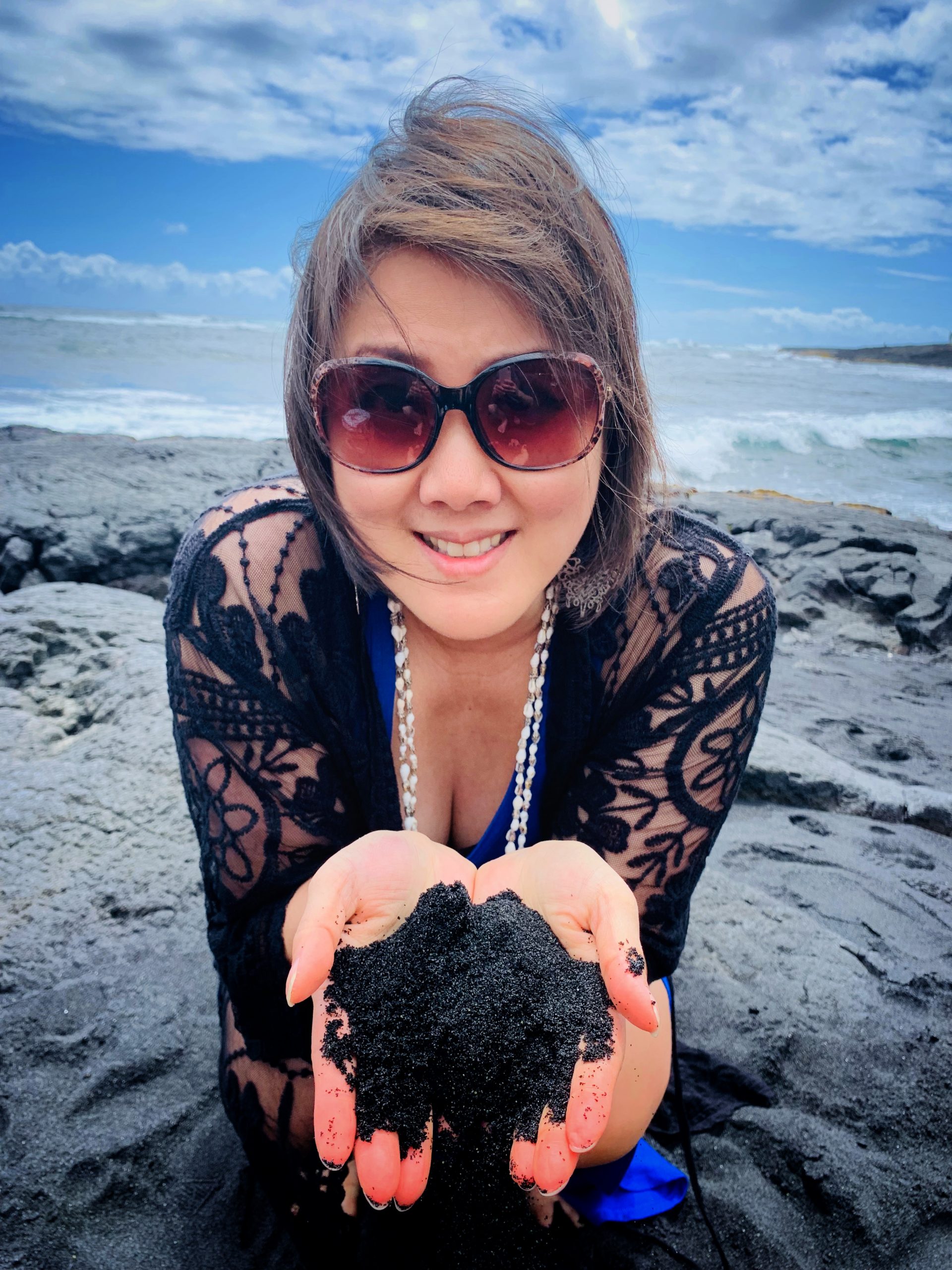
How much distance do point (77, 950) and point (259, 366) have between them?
811 inches

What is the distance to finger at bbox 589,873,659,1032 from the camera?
1000 millimetres

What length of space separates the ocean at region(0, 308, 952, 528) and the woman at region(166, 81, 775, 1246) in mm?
1105

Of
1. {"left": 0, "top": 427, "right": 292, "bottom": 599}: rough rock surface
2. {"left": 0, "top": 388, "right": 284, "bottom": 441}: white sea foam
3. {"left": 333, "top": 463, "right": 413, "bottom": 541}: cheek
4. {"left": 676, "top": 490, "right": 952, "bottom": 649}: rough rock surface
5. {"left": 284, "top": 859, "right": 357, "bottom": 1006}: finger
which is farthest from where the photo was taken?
{"left": 0, "top": 388, "right": 284, "bottom": 441}: white sea foam

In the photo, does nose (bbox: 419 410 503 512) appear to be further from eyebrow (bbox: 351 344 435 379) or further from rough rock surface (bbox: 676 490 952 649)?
rough rock surface (bbox: 676 490 952 649)

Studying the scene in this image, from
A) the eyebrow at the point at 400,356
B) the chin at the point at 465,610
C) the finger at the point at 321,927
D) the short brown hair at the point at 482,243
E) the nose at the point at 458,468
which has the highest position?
the short brown hair at the point at 482,243

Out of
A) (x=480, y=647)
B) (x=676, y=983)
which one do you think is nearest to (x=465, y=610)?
(x=480, y=647)

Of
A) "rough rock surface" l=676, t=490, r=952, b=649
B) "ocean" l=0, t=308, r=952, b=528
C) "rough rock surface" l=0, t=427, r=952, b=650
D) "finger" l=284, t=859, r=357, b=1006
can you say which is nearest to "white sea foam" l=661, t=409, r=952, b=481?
"ocean" l=0, t=308, r=952, b=528

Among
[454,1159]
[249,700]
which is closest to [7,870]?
[249,700]

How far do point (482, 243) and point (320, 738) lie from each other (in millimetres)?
980

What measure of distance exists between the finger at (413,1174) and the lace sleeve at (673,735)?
592mm

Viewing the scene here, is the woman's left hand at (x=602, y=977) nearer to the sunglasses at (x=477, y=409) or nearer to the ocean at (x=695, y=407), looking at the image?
the sunglasses at (x=477, y=409)

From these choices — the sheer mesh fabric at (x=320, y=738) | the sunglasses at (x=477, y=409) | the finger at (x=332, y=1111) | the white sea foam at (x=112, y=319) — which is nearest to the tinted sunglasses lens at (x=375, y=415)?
the sunglasses at (x=477, y=409)

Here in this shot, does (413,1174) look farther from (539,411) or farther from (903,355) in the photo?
(903,355)

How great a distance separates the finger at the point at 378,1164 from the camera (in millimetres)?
1058
